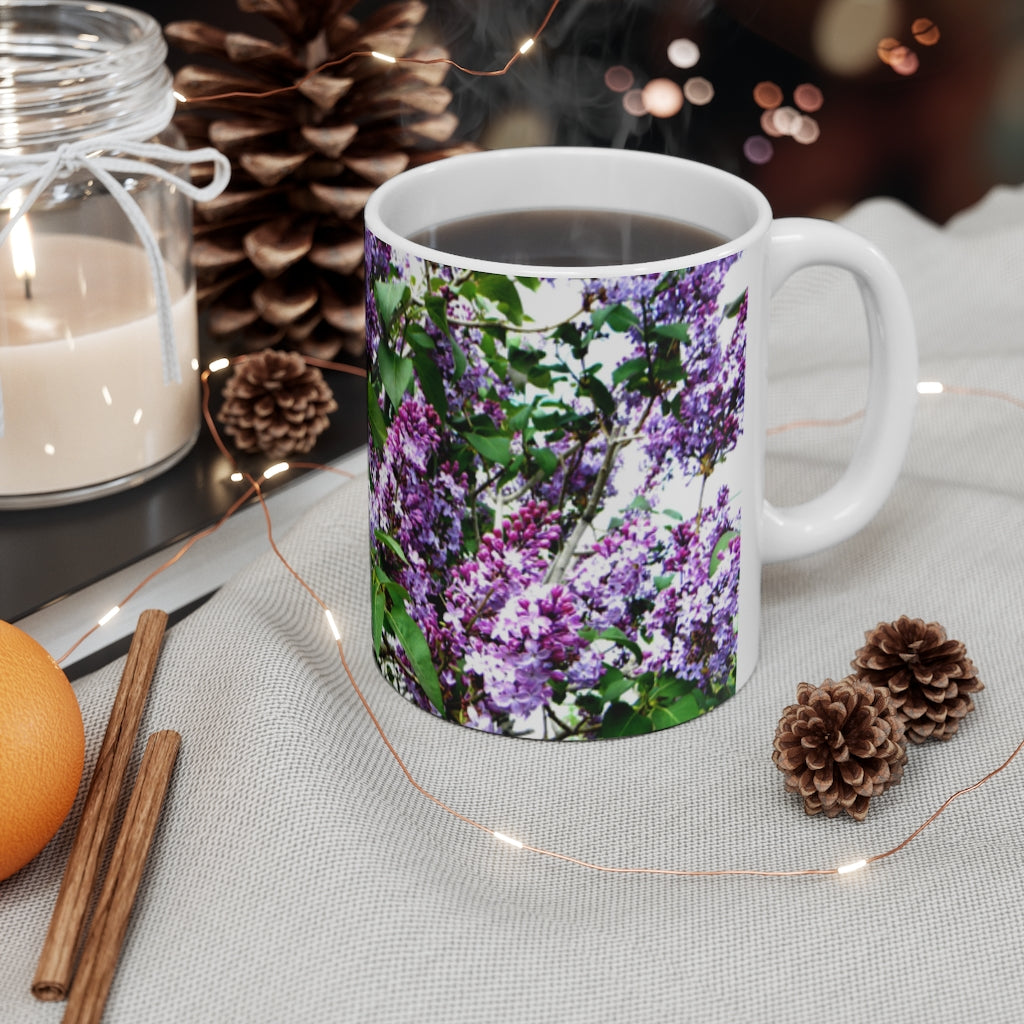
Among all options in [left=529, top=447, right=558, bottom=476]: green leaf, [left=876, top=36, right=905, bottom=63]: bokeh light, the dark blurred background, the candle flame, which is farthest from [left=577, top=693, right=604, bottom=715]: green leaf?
[left=876, top=36, right=905, bottom=63]: bokeh light

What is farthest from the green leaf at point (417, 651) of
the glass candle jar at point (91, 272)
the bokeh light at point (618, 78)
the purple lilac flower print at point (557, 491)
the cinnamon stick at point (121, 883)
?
the bokeh light at point (618, 78)

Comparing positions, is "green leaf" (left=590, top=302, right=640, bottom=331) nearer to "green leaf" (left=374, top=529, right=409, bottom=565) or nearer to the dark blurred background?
"green leaf" (left=374, top=529, right=409, bottom=565)

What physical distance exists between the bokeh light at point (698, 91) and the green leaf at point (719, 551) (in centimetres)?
70

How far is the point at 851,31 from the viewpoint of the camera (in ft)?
3.69

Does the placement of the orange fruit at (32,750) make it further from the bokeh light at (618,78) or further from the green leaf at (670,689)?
the bokeh light at (618,78)

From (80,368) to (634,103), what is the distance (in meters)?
0.63

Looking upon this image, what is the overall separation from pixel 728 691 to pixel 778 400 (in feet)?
1.05

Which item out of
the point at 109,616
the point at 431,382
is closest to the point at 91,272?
the point at 109,616

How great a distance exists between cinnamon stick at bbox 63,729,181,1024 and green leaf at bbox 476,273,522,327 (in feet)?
0.74

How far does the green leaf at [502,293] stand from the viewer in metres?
0.45

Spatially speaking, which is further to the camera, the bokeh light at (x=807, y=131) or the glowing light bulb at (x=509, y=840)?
the bokeh light at (x=807, y=131)

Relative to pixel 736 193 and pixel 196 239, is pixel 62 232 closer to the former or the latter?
pixel 196 239

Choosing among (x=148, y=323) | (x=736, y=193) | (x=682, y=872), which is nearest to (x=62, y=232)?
(x=148, y=323)

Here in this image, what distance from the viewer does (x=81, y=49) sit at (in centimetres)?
73
